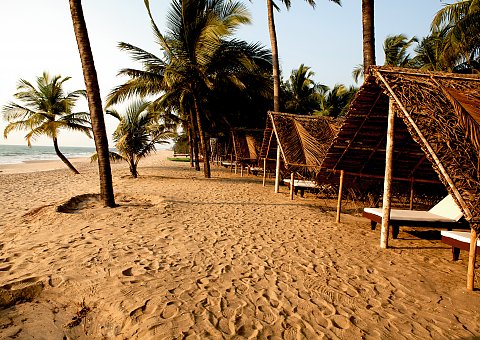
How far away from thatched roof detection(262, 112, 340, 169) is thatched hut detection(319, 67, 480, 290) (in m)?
2.19

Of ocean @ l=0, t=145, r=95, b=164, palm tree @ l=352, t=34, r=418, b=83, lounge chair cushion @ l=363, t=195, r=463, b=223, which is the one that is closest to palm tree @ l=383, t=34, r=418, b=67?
palm tree @ l=352, t=34, r=418, b=83

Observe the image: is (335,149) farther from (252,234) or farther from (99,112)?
(99,112)

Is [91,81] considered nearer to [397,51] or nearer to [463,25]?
[463,25]

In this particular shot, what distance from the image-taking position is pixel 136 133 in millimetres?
12336

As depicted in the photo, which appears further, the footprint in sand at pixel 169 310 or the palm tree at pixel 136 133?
the palm tree at pixel 136 133

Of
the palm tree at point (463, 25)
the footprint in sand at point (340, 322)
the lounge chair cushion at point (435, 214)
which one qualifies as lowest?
the footprint in sand at point (340, 322)

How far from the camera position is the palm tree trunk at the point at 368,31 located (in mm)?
6668

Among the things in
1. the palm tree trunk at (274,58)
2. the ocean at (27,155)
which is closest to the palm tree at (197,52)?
the palm tree trunk at (274,58)

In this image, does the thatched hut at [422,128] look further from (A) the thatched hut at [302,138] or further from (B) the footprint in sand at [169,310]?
(B) the footprint in sand at [169,310]

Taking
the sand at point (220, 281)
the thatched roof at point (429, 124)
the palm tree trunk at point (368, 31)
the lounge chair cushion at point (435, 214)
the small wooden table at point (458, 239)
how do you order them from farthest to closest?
the palm tree trunk at point (368, 31)
the lounge chair cushion at point (435, 214)
the small wooden table at point (458, 239)
the thatched roof at point (429, 124)
the sand at point (220, 281)

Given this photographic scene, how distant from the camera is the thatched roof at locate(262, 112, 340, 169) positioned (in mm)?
8656

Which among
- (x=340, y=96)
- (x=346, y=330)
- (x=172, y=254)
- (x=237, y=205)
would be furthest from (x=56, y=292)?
(x=340, y=96)

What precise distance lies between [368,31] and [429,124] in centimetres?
432

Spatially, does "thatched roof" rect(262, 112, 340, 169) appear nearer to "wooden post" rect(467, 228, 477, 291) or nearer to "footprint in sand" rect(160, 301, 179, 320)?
"wooden post" rect(467, 228, 477, 291)
